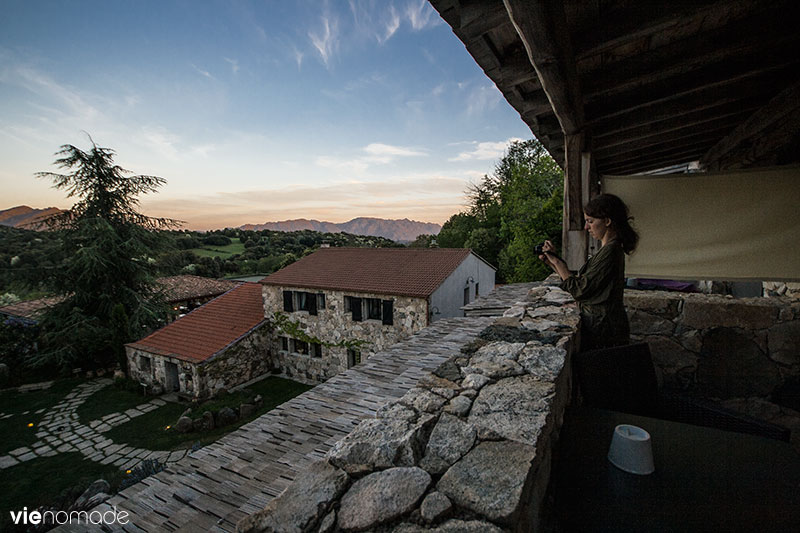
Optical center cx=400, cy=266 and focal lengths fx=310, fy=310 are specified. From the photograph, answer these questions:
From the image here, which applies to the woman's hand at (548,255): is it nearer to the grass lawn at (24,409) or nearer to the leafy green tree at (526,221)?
the leafy green tree at (526,221)

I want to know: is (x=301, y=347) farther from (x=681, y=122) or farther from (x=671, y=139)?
(x=681, y=122)

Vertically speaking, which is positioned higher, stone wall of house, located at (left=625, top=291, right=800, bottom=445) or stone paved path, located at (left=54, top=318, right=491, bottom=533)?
stone wall of house, located at (left=625, top=291, right=800, bottom=445)

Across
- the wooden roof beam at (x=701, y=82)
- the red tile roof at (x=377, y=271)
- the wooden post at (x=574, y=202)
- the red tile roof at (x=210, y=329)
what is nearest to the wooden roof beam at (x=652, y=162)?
the wooden post at (x=574, y=202)

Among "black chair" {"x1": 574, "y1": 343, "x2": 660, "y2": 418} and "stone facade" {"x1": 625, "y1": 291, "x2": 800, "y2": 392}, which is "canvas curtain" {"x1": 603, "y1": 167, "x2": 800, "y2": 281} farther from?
"black chair" {"x1": 574, "y1": 343, "x2": 660, "y2": 418}

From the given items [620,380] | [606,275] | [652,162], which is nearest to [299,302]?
[652,162]

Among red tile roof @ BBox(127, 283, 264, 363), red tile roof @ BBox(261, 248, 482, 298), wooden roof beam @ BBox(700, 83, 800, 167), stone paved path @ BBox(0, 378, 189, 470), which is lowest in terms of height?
stone paved path @ BBox(0, 378, 189, 470)

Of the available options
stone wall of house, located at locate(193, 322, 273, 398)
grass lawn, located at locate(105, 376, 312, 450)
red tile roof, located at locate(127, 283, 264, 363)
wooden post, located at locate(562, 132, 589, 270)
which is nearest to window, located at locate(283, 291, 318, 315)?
stone wall of house, located at locate(193, 322, 273, 398)

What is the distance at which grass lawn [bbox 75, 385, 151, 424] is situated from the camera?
34.5 ft

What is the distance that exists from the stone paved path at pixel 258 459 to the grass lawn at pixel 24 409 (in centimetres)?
969

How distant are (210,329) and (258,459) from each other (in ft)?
38.3

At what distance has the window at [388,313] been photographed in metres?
10.8

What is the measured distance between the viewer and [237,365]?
11914mm

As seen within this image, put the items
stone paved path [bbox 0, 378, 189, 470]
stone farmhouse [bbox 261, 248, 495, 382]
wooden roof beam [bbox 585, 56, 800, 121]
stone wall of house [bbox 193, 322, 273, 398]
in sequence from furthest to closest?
stone wall of house [bbox 193, 322, 273, 398], stone farmhouse [bbox 261, 248, 495, 382], stone paved path [bbox 0, 378, 189, 470], wooden roof beam [bbox 585, 56, 800, 121]

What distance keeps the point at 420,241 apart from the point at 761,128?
34676mm
